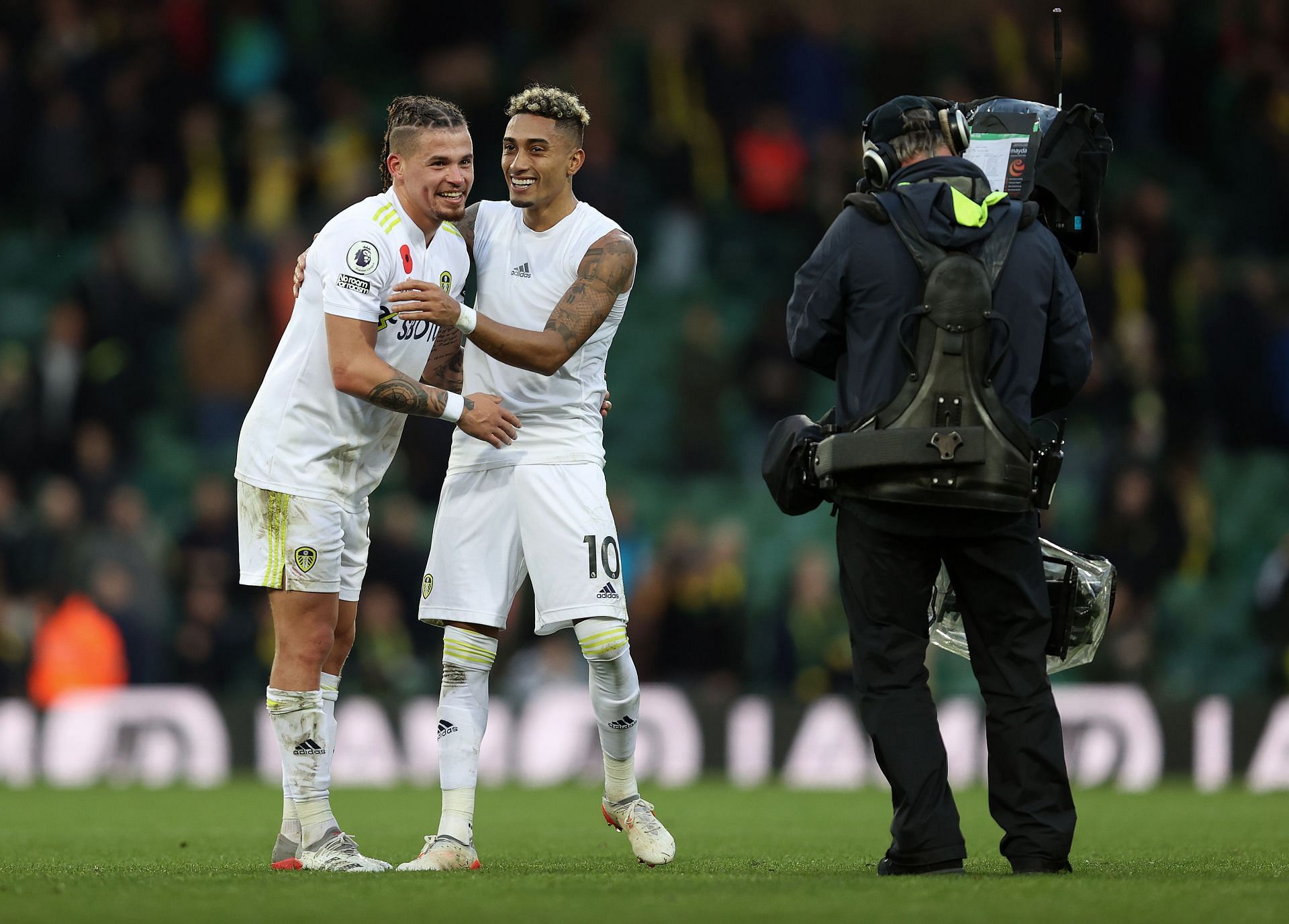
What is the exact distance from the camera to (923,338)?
5797 millimetres

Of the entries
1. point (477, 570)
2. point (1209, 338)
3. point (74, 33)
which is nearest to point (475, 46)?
point (74, 33)

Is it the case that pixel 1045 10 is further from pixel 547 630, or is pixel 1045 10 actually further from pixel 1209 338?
pixel 547 630

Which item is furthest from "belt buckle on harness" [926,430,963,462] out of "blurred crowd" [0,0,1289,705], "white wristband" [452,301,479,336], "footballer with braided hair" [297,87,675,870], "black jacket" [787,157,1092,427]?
"blurred crowd" [0,0,1289,705]

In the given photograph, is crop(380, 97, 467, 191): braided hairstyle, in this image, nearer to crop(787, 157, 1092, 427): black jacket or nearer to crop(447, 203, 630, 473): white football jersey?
crop(447, 203, 630, 473): white football jersey

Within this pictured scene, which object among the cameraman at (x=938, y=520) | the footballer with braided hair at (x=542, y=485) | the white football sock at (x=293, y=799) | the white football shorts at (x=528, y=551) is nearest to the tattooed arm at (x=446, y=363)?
the footballer with braided hair at (x=542, y=485)

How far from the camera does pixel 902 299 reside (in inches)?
230

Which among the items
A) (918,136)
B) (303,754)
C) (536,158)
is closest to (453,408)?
(536,158)

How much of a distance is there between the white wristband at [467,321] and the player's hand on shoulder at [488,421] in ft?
0.78

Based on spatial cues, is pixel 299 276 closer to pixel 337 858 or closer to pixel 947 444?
pixel 337 858

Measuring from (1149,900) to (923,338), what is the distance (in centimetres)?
183

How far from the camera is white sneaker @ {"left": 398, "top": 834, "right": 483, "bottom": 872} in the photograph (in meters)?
6.21

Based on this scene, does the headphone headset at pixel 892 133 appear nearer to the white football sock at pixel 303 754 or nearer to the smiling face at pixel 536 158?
the smiling face at pixel 536 158

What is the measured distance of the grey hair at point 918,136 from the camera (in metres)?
6.12

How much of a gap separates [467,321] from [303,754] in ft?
5.12
